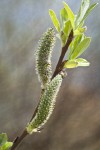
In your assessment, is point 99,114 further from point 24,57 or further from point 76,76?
point 24,57

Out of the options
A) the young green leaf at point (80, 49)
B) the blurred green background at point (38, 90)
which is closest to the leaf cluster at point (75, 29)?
the young green leaf at point (80, 49)

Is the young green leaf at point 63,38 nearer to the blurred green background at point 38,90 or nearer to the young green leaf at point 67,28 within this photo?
the young green leaf at point 67,28

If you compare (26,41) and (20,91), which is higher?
(26,41)

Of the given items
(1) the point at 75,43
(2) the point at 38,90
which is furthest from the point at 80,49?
(2) the point at 38,90

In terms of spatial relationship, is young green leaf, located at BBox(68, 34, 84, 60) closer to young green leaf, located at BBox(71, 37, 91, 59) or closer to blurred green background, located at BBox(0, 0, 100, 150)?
young green leaf, located at BBox(71, 37, 91, 59)

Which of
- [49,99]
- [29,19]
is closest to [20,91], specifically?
[29,19]

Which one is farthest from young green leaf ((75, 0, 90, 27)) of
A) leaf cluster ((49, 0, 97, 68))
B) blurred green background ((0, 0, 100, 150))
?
blurred green background ((0, 0, 100, 150))
